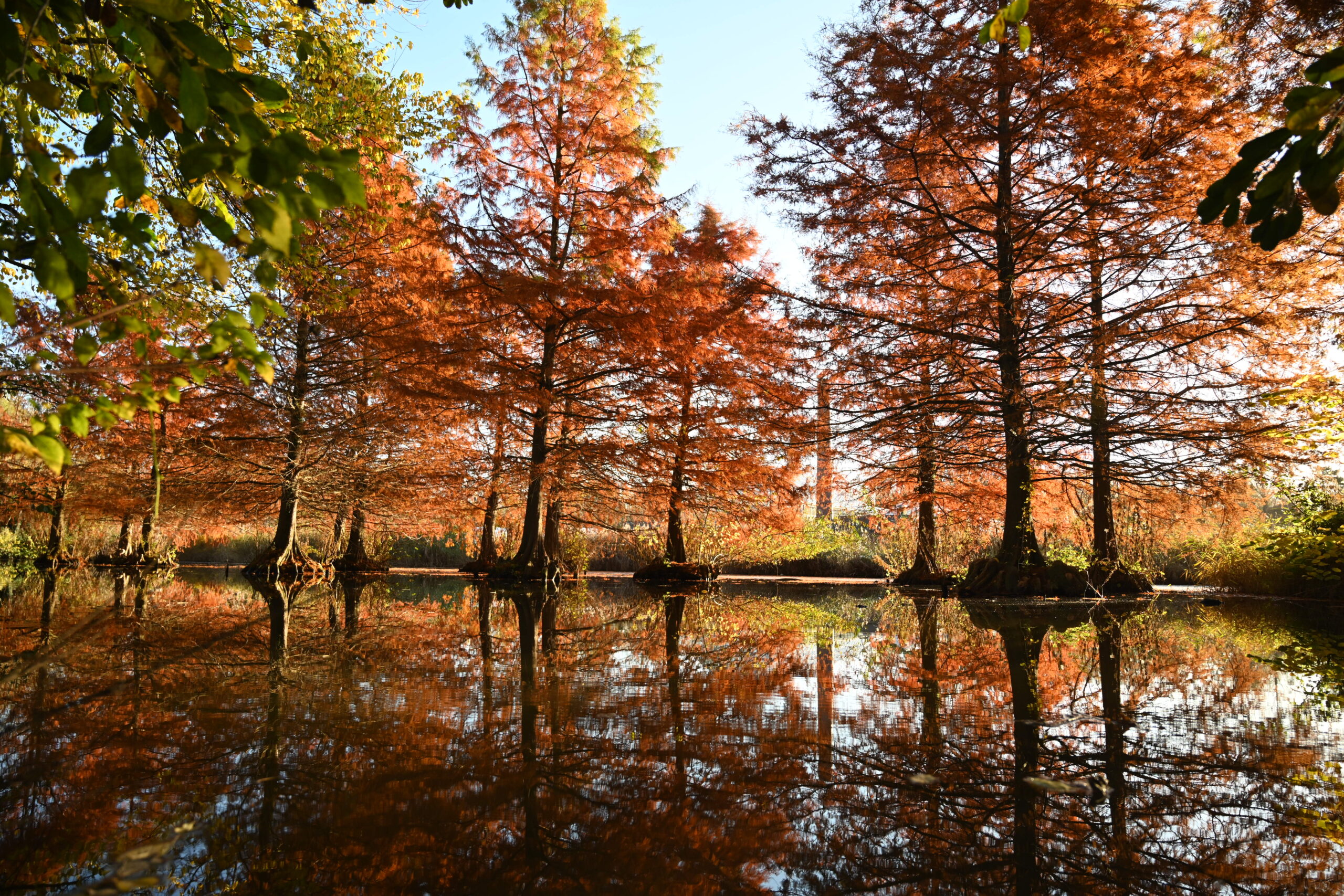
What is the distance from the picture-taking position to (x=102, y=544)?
747 inches

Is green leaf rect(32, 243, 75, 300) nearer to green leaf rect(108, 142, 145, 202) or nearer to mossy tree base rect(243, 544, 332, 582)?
green leaf rect(108, 142, 145, 202)

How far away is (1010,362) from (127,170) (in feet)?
31.9

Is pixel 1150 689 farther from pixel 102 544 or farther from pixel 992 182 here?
pixel 102 544

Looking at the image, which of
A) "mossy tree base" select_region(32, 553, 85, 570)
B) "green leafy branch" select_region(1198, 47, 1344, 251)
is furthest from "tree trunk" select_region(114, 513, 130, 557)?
"green leafy branch" select_region(1198, 47, 1344, 251)

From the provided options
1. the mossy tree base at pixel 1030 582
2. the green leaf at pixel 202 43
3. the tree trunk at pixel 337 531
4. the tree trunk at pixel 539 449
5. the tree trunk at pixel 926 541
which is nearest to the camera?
the green leaf at pixel 202 43

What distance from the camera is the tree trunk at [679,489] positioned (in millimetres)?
12141

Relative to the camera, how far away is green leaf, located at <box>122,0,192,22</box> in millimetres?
1119

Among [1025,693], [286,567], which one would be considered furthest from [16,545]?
[1025,693]

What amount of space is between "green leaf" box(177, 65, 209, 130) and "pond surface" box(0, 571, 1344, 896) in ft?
3.15

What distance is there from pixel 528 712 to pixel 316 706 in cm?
93

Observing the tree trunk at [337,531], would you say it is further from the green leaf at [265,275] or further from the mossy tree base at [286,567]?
the green leaf at [265,275]

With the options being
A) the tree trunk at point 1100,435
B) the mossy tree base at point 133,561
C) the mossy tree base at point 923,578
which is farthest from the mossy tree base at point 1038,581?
the mossy tree base at point 133,561

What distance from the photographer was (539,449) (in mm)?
12414

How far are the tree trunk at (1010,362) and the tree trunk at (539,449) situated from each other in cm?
663
